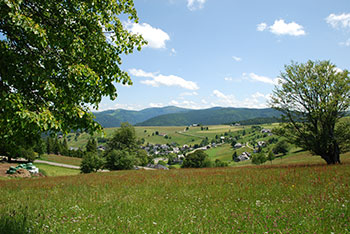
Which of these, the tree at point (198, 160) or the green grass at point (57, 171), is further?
the tree at point (198, 160)

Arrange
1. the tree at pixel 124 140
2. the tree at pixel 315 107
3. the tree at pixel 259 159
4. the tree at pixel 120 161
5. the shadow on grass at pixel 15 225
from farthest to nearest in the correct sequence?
the tree at pixel 259 159 < the tree at pixel 124 140 < the tree at pixel 120 161 < the tree at pixel 315 107 < the shadow on grass at pixel 15 225

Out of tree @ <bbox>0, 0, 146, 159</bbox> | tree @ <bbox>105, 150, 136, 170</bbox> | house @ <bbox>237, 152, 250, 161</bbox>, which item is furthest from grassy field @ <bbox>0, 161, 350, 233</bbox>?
house @ <bbox>237, 152, 250, 161</bbox>

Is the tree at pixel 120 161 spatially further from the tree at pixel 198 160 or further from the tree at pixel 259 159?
the tree at pixel 259 159

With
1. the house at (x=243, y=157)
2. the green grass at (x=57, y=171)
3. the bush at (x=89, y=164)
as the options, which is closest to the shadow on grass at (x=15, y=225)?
the green grass at (x=57, y=171)

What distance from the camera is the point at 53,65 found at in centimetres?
592

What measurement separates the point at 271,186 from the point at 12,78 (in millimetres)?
10918

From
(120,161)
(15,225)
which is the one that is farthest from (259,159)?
(15,225)

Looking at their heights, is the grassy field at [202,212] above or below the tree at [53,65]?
below

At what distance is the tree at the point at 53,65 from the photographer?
496cm

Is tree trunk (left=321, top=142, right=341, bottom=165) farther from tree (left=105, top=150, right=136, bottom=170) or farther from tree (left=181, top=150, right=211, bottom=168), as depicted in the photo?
tree (left=181, top=150, right=211, bottom=168)

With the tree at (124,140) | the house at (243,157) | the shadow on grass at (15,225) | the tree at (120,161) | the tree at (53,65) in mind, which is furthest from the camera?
the house at (243,157)

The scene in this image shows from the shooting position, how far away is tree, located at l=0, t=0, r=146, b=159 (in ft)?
16.3

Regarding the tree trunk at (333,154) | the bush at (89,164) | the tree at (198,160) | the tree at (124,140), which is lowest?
the tree at (198,160)

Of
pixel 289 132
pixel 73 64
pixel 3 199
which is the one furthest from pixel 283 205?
pixel 289 132
